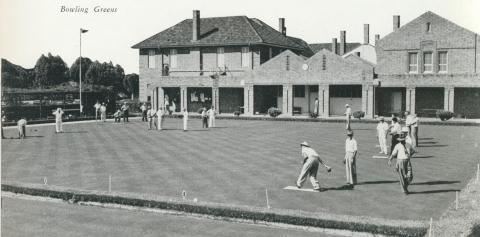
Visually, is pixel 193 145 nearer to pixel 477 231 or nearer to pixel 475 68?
pixel 477 231

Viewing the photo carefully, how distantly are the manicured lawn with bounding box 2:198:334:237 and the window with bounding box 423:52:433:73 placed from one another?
34.9 meters

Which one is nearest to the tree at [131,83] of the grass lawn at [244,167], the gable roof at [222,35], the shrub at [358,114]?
the gable roof at [222,35]

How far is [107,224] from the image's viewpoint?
Answer: 493 inches

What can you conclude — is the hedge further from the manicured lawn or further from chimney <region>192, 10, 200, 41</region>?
chimney <region>192, 10, 200, 41</region>

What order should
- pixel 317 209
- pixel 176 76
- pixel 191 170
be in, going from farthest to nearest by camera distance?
pixel 176 76 < pixel 191 170 < pixel 317 209

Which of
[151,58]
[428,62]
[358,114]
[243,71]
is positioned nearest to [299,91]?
[243,71]

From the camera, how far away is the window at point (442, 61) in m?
42.3

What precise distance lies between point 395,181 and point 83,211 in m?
9.31

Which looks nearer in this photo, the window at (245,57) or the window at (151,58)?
the window at (245,57)

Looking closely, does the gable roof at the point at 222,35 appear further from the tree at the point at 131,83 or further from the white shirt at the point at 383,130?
the tree at the point at 131,83

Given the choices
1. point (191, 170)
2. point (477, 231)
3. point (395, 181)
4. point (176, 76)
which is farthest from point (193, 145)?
point (176, 76)

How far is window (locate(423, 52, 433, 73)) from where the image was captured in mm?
42969

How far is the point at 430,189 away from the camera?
50.4ft

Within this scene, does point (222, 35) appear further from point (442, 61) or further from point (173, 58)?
point (442, 61)
